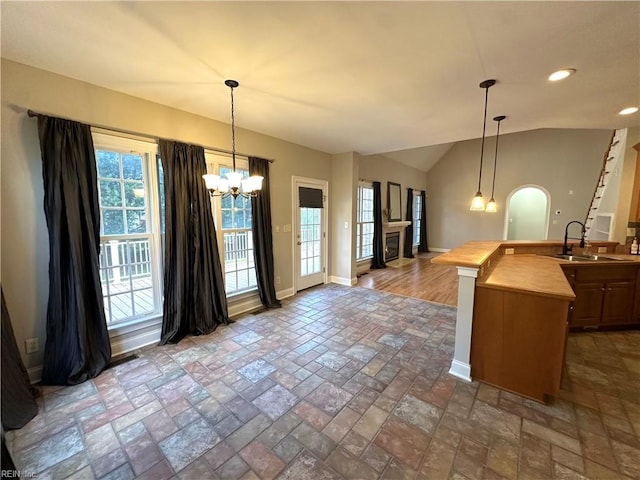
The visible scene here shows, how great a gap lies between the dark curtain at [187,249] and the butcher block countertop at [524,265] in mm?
2549

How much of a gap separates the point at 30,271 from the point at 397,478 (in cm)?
314

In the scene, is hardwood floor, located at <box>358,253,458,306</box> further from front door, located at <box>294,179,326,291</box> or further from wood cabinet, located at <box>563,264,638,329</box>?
wood cabinet, located at <box>563,264,638,329</box>

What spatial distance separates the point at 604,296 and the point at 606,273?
286mm

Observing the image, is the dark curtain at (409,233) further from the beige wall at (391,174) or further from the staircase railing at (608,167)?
the staircase railing at (608,167)

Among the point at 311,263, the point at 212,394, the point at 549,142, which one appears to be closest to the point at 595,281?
the point at 311,263

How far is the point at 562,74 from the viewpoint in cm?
213

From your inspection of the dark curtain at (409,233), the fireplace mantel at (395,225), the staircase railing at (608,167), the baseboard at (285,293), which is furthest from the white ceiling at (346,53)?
the dark curtain at (409,233)

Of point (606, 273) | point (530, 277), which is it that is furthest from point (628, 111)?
point (530, 277)

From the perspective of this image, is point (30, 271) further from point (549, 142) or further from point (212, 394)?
point (549, 142)

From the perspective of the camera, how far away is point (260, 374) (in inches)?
92.7

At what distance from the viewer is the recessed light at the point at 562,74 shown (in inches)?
81.4

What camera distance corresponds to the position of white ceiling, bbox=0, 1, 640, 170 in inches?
59.2

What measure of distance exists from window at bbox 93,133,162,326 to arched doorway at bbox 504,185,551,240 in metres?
9.86

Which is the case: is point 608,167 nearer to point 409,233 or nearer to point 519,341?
point 519,341
